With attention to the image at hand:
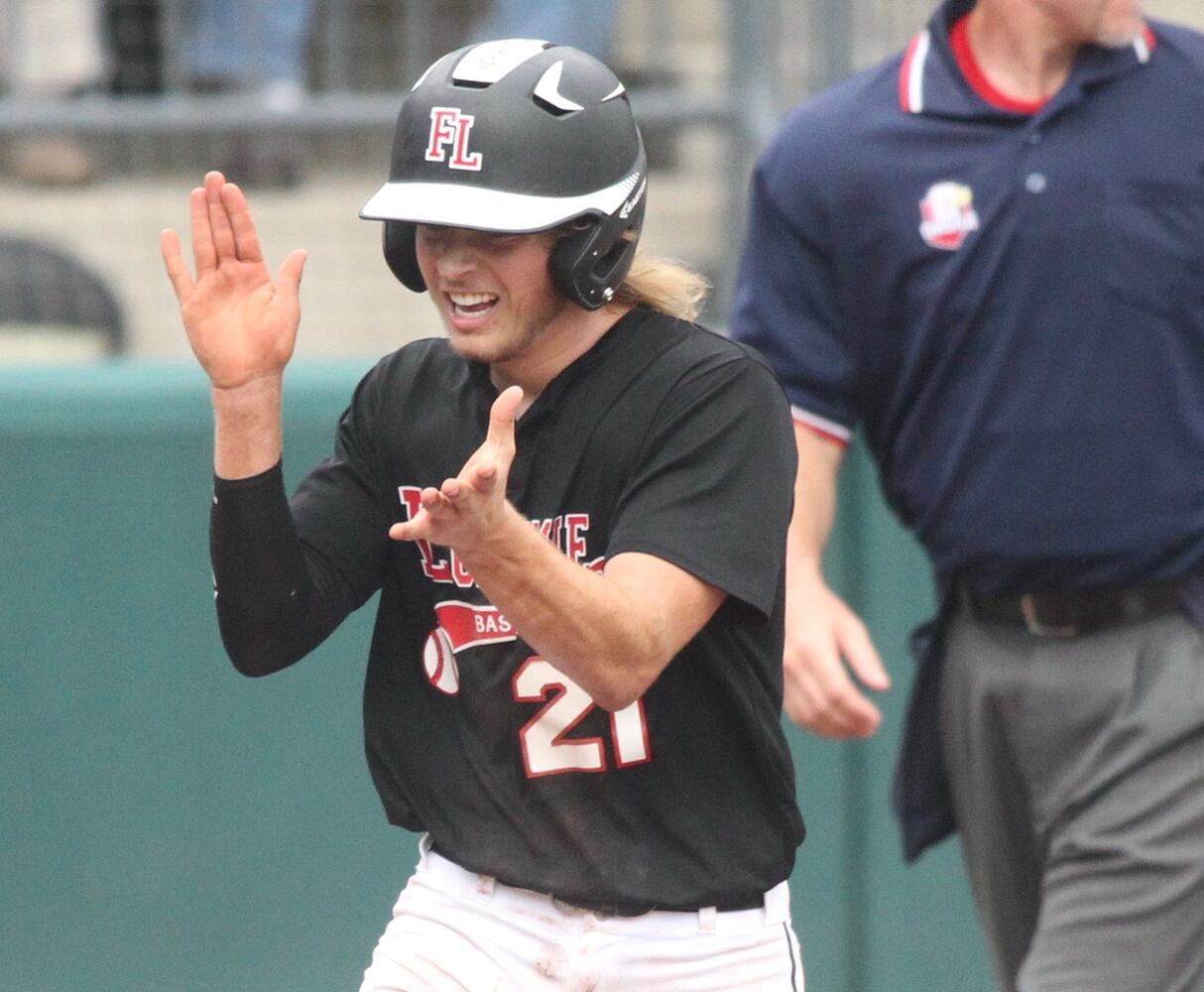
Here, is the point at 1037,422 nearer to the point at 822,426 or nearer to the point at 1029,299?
the point at 1029,299

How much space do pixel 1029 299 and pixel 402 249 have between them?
4.23 ft

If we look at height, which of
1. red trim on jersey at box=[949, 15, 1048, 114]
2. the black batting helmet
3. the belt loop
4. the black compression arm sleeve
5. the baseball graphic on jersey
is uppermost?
the black batting helmet

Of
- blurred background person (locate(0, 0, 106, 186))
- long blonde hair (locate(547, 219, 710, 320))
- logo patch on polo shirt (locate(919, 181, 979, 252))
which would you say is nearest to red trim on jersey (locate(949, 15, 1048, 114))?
logo patch on polo shirt (locate(919, 181, 979, 252))

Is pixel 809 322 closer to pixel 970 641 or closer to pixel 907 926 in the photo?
pixel 970 641

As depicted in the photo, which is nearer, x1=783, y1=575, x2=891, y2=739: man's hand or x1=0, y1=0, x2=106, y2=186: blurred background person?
x1=783, y1=575, x2=891, y2=739: man's hand

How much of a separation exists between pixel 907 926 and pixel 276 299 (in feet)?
9.27

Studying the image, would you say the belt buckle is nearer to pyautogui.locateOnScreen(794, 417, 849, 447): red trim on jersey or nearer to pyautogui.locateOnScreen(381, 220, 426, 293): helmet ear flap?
pyautogui.locateOnScreen(794, 417, 849, 447): red trim on jersey

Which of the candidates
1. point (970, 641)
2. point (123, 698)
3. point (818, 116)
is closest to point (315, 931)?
point (123, 698)

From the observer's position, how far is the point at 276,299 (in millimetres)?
2855

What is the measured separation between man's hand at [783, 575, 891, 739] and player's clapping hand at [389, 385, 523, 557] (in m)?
1.50

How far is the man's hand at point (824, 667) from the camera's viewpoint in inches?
151

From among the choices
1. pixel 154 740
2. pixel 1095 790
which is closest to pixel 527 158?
pixel 1095 790

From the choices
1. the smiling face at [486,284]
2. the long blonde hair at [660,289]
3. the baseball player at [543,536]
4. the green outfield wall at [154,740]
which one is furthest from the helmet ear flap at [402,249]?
the green outfield wall at [154,740]

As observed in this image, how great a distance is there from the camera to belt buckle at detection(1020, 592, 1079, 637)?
3.85 m
